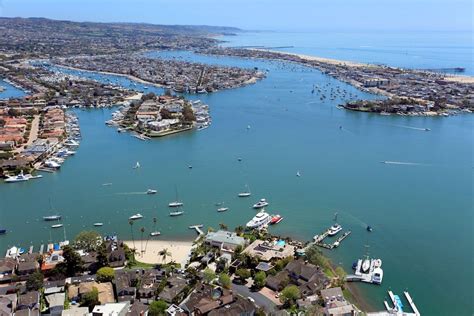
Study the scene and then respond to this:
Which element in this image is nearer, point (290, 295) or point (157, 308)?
point (157, 308)

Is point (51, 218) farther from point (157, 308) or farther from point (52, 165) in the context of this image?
point (157, 308)

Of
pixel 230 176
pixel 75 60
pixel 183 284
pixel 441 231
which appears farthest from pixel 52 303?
pixel 75 60

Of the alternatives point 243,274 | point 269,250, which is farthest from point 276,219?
point 243,274

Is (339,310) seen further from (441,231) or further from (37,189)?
(37,189)

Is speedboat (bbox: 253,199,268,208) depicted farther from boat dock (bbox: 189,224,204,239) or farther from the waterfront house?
the waterfront house

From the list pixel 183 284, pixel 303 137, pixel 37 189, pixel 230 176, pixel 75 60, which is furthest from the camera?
pixel 75 60

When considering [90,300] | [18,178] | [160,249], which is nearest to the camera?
[90,300]
